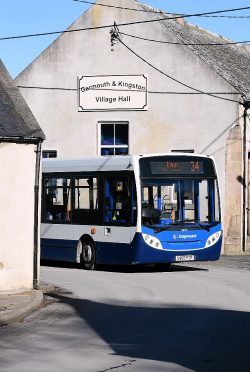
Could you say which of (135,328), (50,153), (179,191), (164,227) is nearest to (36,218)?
(135,328)

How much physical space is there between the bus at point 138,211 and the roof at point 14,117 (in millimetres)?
4558

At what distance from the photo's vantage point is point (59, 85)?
30.9m

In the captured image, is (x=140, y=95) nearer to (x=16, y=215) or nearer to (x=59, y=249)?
(x=59, y=249)

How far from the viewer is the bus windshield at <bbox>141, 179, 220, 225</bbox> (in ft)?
67.2

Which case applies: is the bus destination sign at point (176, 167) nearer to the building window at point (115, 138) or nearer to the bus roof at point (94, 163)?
the bus roof at point (94, 163)

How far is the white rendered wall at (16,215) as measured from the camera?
1555cm

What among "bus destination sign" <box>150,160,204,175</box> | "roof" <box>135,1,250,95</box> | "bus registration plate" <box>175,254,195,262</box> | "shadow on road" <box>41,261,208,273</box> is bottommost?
"shadow on road" <box>41,261,208,273</box>

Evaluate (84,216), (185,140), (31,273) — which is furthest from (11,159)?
(185,140)

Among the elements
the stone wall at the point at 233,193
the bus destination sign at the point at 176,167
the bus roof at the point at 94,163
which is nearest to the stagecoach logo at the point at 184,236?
the bus destination sign at the point at 176,167

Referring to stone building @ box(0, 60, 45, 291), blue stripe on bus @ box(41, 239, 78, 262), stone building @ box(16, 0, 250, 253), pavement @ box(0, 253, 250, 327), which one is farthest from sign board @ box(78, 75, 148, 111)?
stone building @ box(0, 60, 45, 291)

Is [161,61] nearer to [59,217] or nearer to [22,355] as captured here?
[59,217]

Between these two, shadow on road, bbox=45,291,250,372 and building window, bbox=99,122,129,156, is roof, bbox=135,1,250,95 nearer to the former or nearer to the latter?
building window, bbox=99,122,129,156

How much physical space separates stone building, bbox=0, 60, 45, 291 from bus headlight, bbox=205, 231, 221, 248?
6.29 m

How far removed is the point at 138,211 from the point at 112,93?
10871 millimetres
